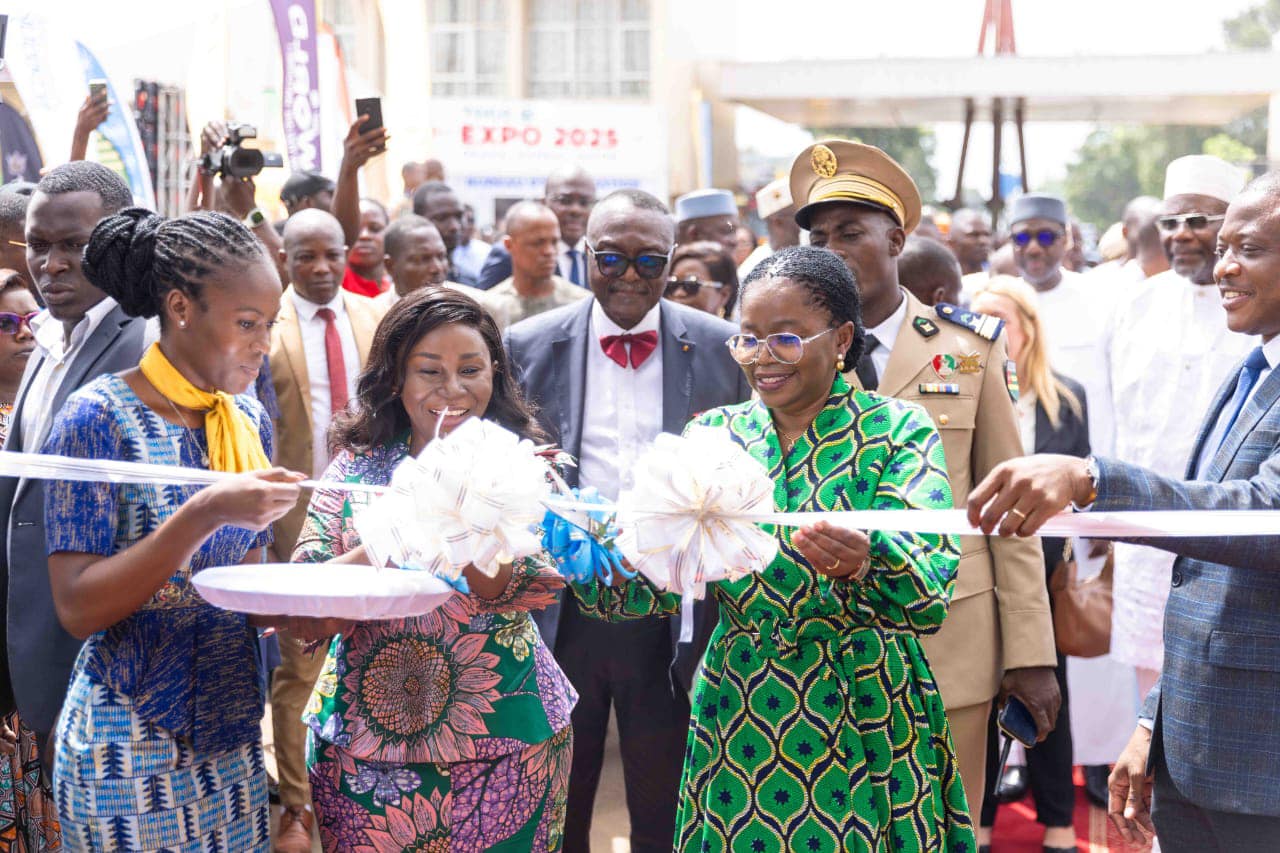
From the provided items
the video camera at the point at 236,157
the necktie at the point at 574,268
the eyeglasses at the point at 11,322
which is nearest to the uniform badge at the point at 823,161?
the eyeglasses at the point at 11,322

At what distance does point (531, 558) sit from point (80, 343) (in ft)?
4.93

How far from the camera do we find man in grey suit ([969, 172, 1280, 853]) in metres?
2.70

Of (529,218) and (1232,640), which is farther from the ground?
(529,218)

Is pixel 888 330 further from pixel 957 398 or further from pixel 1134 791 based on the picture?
pixel 1134 791

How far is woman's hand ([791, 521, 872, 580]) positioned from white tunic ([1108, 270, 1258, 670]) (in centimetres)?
337

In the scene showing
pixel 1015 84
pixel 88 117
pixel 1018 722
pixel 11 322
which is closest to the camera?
pixel 1018 722

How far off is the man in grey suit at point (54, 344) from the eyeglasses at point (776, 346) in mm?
1677

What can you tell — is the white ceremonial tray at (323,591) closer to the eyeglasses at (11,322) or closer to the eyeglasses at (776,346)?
the eyeglasses at (776,346)

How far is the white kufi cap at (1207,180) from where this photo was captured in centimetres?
596

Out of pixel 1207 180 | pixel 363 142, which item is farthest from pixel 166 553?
pixel 1207 180

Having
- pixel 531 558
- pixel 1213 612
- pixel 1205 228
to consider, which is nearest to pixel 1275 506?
pixel 1213 612

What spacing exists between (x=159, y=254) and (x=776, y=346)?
4.51ft

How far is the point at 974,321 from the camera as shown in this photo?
3965 mm

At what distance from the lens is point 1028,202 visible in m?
8.33
